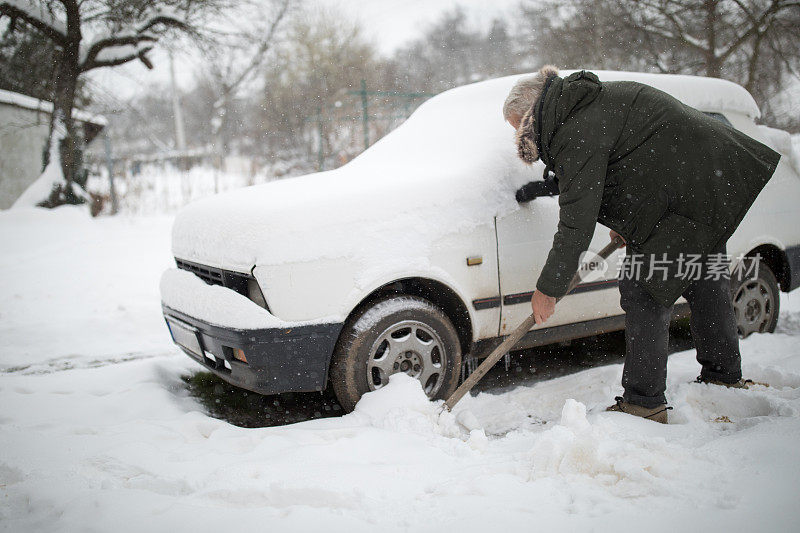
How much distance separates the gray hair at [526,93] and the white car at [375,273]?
0.46 m

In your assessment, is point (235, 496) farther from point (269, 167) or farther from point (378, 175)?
point (269, 167)

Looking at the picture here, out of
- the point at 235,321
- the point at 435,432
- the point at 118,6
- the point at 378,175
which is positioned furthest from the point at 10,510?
the point at 118,6

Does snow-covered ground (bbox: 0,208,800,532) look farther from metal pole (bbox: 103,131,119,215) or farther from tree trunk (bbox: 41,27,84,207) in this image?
metal pole (bbox: 103,131,119,215)

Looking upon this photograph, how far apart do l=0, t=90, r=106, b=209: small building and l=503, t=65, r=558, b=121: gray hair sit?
38.5ft

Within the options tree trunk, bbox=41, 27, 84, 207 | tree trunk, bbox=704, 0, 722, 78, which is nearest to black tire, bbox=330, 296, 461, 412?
tree trunk, bbox=704, 0, 722, 78

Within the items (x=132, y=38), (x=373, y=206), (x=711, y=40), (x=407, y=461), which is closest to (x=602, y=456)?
(x=407, y=461)

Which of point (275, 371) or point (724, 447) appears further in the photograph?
point (275, 371)

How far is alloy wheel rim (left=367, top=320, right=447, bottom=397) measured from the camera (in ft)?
8.32

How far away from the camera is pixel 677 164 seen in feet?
7.61

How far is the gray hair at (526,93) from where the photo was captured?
7.83 ft

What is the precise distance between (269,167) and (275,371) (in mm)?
13577

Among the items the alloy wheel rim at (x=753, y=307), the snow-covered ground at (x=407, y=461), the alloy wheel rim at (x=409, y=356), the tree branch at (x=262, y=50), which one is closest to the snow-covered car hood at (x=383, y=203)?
the alloy wheel rim at (x=409, y=356)

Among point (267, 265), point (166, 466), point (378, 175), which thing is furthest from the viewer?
point (378, 175)

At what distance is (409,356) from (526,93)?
137 centimetres
